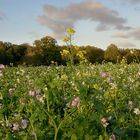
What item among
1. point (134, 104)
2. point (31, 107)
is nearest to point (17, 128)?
point (31, 107)

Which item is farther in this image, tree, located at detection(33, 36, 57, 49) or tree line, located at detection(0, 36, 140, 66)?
tree, located at detection(33, 36, 57, 49)

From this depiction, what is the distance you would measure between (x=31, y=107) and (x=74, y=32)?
5435 millimetres

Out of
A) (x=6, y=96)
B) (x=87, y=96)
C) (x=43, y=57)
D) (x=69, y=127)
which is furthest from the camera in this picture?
(x=43, y=57)

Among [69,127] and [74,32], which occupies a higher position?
[74,32]

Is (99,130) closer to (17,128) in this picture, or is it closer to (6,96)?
(17,128)

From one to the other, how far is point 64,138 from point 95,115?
394 mm

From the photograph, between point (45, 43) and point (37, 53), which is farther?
point (45, 43)

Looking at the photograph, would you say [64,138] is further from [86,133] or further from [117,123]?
[117,123]

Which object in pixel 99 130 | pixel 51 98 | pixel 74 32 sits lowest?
pixel 99 130

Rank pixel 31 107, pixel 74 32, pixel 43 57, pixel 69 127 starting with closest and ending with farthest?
pixel 69 127 < pixel 31 107 < pixel 74 32 < pixel 43 57

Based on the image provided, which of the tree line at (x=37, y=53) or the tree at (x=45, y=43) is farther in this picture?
the tree at (x=45, y=43)

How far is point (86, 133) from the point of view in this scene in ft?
14.5

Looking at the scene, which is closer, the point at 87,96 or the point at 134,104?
the point at 87,96

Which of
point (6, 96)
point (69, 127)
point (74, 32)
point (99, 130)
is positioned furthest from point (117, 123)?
point (74, 32)
